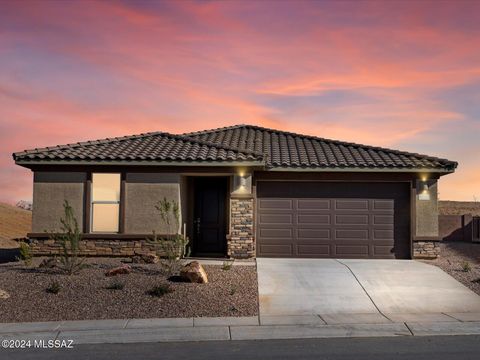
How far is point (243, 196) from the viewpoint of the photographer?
57.2 ft

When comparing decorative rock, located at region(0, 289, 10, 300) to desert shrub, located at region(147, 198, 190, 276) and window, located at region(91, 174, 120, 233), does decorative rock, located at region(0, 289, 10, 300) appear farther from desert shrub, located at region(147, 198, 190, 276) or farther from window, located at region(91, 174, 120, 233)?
window, located at region(91, 174, 120, 233)

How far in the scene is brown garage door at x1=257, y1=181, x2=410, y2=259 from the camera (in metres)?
18.2

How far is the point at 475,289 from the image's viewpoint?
46.0 feet

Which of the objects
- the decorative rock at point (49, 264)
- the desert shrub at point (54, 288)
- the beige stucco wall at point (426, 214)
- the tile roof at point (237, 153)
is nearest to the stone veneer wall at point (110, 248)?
the decorative rock at point (49, 264)

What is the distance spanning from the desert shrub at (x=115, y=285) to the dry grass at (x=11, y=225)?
16880 millimetres

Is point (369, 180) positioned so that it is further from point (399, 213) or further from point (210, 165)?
point (210, 165)

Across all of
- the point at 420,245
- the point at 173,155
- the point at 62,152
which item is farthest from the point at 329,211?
the point at 62,152

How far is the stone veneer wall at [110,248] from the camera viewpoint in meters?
16.9

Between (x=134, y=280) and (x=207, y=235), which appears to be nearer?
(x=134, y=280)

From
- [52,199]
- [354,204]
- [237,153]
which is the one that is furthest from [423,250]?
[52,199]

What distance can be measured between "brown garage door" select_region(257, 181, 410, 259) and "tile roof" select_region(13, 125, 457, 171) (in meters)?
0.79

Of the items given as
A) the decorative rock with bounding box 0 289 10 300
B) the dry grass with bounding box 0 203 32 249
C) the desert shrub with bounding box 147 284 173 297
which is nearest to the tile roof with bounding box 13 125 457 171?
the desert shrub with bounding box 147 284 173 297

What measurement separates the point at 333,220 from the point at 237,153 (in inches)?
152

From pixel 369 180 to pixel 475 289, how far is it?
17.3ft
